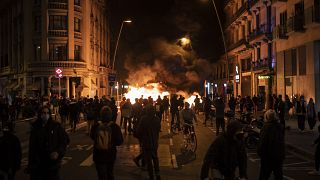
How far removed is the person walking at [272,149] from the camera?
8.08m

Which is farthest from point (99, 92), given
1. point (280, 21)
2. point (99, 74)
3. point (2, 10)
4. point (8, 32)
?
point (280, 21)

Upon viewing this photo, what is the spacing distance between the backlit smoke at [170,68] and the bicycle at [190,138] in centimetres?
3620

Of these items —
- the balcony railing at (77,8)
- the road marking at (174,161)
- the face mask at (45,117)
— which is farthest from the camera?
the balcony railing at (77,8)

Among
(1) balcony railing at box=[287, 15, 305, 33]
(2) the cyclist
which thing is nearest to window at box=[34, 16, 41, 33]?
(1) balcony railing at box=[287, 15, 305, 33]

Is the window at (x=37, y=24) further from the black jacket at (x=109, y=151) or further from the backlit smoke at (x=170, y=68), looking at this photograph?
the black jacket at (x=109, y=151)

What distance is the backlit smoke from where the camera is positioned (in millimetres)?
51688

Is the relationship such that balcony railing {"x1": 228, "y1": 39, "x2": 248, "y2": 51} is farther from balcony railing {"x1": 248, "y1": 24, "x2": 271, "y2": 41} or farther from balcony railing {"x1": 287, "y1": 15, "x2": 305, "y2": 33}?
balcony railing {"x1": 287, "y1": 15, "x2": 305, "y2": 33}

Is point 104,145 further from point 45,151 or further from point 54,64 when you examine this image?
point 54,64

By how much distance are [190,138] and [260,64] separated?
104 ft

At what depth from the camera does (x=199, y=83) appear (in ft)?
173

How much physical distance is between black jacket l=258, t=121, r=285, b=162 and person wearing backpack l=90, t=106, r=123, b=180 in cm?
257

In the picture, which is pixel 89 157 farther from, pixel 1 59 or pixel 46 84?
pixel 1 59

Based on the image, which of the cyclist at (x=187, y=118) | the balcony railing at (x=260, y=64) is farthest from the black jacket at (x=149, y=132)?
the balcony railing at (x=260, y=64)

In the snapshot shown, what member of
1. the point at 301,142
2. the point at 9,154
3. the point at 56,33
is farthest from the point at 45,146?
the point at 56,33
